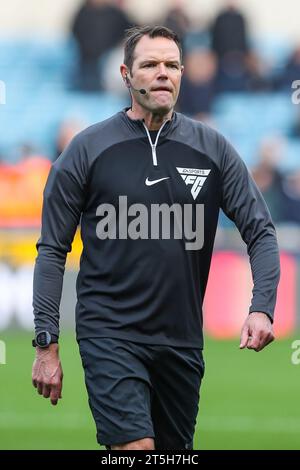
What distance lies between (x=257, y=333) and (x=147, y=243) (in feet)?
2.26

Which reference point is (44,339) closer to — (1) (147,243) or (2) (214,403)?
(1) (147,243)

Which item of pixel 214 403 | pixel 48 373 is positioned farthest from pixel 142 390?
pixel 214 403

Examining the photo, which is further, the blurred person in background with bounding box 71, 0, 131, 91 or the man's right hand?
the blurred person in background with bounding box 71, 0, 131, 91

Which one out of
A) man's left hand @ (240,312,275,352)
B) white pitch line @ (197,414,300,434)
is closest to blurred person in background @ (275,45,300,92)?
white pitch line @ (197,414,300,434)

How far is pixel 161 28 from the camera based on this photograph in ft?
20.0

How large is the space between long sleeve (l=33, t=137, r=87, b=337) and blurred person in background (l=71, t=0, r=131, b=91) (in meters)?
14.9

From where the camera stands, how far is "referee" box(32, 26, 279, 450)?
5.92 m

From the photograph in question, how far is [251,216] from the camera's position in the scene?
608 centimetres

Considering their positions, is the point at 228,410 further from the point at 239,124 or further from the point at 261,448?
the point at 239,124

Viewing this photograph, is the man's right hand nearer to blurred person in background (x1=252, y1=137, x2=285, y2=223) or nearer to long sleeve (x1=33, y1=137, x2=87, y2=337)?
long sleeve (x1=33, y1=137, x2=87, y2=337)

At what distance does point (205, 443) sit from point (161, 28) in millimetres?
4439

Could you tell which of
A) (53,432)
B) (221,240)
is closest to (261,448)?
(53,432)

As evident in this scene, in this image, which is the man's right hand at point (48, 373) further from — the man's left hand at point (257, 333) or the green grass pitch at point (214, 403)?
the green grass pitch at point (214, 403)

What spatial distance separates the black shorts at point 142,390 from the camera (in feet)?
18.8
